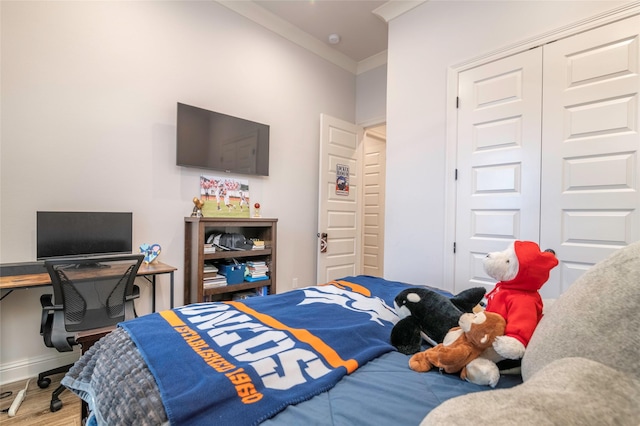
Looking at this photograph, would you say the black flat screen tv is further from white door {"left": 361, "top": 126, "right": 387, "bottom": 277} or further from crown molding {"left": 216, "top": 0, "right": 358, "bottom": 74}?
white door {"left": 361, "top": 126, "right": 387, "bottom": 277}

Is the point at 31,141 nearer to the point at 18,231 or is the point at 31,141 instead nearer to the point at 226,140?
the point at 18,231

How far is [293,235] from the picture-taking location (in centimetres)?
361

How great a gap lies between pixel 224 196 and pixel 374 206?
270 centimetres

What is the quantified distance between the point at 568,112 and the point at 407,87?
134cm

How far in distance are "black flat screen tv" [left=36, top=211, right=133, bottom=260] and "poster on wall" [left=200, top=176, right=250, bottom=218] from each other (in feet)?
2.24

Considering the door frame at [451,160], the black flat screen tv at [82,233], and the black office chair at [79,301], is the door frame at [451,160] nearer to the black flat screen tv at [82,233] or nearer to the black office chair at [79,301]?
the black office chair at [79,301]

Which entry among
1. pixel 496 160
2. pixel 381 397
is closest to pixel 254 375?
pixel 381 397

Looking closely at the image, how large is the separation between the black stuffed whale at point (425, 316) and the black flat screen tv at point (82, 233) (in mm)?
2188

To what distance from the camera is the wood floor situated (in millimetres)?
1589

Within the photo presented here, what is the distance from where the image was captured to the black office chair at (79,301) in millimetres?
1703

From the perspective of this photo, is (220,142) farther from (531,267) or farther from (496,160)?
(531,267)

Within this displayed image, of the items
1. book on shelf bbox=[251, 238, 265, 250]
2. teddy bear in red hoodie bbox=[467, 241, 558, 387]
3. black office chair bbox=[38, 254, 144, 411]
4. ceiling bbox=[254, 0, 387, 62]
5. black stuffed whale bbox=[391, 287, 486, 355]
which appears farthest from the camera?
ceiling bbox=[254, 0, 387, 62]

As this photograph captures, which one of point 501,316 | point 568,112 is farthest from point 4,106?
point 568,112

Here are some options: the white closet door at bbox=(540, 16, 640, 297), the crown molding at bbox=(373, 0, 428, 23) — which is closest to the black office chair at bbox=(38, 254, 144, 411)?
the white closet door at bbox=(540, 16, 640, 297)
